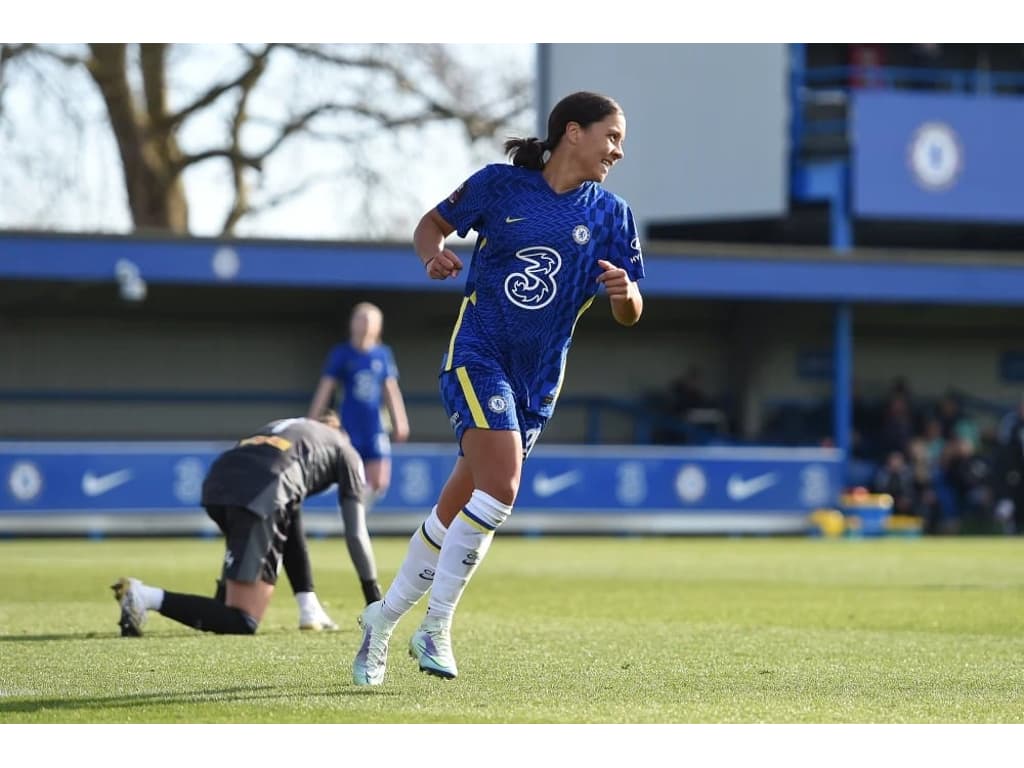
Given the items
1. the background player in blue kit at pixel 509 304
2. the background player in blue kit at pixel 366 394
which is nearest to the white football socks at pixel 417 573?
the background player in blue kit at pixel 509 304

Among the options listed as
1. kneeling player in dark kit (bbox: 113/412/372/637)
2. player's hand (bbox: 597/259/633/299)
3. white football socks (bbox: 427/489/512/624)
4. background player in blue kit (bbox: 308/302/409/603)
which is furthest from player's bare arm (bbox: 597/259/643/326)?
background player in blue kit (bbox: 308/302/409/603)

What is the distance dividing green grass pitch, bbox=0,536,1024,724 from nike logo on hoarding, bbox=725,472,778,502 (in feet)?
25.2

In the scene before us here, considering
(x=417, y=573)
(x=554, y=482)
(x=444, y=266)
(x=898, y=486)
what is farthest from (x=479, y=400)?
(x=898, y=486)

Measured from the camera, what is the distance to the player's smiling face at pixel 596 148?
22.5 ft

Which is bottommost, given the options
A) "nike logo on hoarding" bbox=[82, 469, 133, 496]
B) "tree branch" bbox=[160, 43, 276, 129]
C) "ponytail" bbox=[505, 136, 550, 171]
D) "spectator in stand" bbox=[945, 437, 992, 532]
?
"spectator in stand" bbox=[945, 437, 992, 532]

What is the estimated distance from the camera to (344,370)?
14.1 m

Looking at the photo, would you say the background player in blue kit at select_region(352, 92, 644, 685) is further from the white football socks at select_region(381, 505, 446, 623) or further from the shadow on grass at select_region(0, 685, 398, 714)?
the shadow on grass at select_region(0, 685, 398, 714)

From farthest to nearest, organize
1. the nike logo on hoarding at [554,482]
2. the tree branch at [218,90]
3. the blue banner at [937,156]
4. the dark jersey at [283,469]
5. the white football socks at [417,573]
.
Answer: the tree branch at [218,90], the blue banner at [937,156], the nike logo on hoarding at [554,482], the dark jersey at [283,469], the white football socks at [417,573]

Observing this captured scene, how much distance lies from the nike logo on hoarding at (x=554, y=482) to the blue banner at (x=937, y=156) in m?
7.69

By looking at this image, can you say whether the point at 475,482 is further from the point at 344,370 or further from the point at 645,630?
the point at 344,370

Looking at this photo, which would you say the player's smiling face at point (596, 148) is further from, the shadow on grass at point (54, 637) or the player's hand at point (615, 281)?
the shadow on grass at point (54, 637)

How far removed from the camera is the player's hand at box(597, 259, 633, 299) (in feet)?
21.9

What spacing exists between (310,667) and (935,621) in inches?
168

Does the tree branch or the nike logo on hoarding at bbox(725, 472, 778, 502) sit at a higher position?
the tree branch
